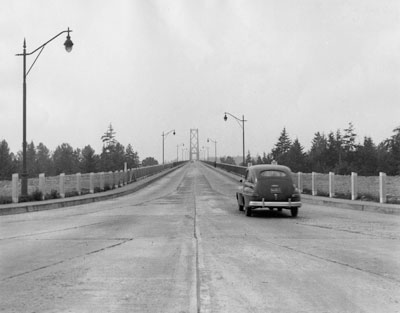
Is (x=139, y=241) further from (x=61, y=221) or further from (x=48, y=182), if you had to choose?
(x=48, y=182)

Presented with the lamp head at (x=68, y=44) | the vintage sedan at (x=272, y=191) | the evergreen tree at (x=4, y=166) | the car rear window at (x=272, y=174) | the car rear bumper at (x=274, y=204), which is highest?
the lamp head at (x=68, y=44)

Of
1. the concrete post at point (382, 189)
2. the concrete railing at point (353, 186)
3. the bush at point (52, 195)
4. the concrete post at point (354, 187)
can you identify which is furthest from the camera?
the bush at point (52, 195)

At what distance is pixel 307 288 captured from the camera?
20.1 ft

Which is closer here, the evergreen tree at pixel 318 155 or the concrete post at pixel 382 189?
the concrete post at pixel 382 189

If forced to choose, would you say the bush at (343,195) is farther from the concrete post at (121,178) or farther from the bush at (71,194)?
the concrete post at (121,178)

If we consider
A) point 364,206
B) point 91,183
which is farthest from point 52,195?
point 364,206

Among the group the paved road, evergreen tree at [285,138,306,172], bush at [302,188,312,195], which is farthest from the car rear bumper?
evergreen tree at [285,138,306,172]

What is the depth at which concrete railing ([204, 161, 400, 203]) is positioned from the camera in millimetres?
20967

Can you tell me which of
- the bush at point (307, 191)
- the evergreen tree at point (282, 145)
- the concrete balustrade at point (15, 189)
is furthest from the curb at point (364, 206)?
the evergreen tree at point (282, 145)

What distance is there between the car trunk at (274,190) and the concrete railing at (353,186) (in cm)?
630

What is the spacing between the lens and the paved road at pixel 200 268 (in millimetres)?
5484

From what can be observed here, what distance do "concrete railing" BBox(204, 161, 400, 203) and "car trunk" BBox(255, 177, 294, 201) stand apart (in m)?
6.30

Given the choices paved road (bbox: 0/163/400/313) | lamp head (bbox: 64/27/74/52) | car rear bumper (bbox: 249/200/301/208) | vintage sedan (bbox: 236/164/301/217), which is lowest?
paved road (bbox: 0/163/400/313)

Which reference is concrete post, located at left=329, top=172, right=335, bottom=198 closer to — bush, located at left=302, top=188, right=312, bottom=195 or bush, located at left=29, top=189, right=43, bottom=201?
bush, located at left=302, top=188, right=312, bottom=195
